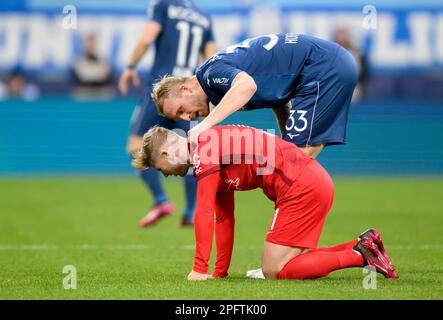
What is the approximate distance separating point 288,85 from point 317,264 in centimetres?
136

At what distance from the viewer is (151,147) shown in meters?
5.89

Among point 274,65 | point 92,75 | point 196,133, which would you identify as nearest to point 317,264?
point 196,133

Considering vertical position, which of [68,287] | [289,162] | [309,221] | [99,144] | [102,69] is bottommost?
[99,144]

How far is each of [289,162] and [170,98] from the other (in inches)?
37.7

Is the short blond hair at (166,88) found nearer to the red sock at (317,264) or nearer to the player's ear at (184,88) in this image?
the player's ear at (184,88)

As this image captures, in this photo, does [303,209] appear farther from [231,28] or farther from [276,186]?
[231,28]

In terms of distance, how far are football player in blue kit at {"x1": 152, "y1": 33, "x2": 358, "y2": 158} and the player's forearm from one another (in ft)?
0.54

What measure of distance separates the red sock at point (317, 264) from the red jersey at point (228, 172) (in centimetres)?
43

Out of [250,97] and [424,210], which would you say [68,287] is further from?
[424,210]

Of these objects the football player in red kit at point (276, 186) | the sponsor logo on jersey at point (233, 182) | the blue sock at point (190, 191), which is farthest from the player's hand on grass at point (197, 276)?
the blue sock at point (190, 191)

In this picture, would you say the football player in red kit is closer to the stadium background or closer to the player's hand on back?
the player's hand on back

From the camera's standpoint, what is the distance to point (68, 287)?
5633 millimetres

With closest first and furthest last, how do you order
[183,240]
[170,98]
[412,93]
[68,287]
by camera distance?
[68,287]
[170,98]
[183,240]
[412,93]
